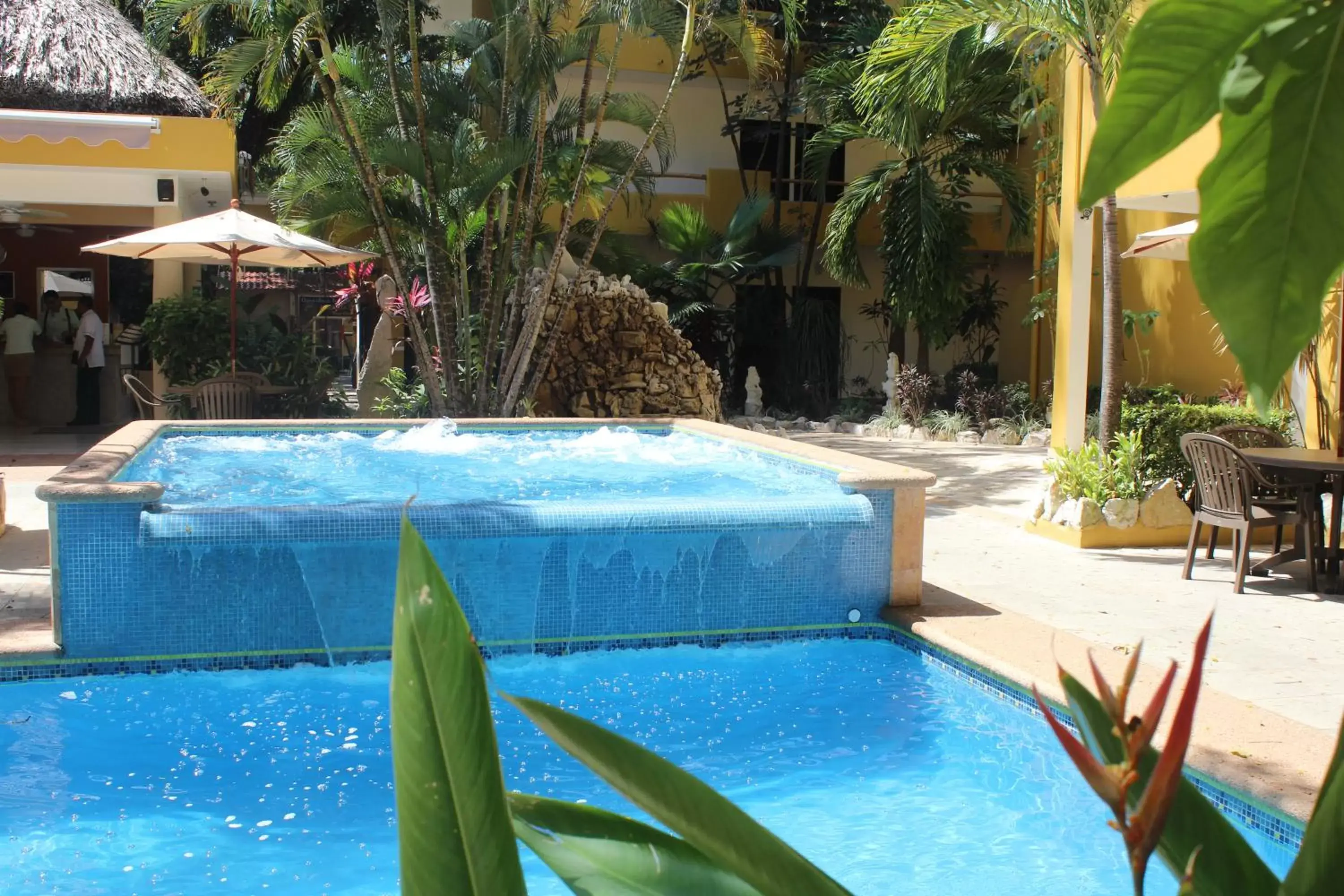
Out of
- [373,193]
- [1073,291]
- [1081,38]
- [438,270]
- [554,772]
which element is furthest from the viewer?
[438,270]

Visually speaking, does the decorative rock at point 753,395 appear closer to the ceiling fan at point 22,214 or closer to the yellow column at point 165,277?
the yellow column at point 165,277

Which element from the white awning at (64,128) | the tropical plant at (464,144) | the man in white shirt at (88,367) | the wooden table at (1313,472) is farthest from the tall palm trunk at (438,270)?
the wooden table at (1313,472)

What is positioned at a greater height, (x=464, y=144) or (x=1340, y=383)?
(x=464, y=144)

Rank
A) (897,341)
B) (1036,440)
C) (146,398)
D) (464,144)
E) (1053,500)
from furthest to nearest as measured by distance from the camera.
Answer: (897,341)
(1036,440)
(146,398)
(464,144)
(1053,500)

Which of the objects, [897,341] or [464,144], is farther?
[897,341]

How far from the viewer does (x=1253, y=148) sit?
0.55 m

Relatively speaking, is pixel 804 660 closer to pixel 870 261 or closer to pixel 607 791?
pixel 607 791

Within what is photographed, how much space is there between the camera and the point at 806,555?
6.92m

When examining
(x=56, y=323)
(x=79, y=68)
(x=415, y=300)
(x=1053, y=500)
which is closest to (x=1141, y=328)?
(x=1053, y=500)

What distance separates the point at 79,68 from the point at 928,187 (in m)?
10.6

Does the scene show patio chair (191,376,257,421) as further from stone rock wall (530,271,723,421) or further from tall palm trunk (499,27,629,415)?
stone rock wall (530,271,723,421)

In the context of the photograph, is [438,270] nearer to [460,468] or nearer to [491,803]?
[460,468]

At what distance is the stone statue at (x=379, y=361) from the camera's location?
52.4ft

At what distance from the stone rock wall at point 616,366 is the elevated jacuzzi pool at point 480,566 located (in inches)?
308
